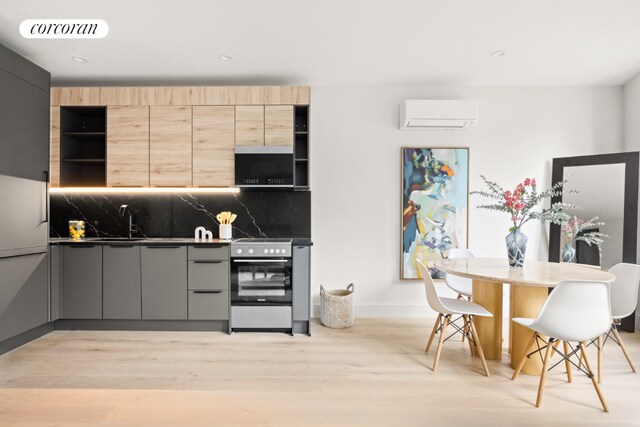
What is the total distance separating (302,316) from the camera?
3.38 m

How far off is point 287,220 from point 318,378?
1942mm

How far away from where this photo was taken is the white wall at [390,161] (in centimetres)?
399

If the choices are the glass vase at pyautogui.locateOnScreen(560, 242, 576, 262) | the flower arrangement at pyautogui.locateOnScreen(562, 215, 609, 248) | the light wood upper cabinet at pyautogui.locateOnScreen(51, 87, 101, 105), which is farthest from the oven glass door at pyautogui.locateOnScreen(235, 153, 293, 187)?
the glass vase at pyautogui.locateOnScreen(560, 242, 576, 262)

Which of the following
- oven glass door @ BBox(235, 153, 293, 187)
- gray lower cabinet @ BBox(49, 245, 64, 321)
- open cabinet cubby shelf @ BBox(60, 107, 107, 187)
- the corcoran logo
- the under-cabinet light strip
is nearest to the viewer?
the corcoran logo

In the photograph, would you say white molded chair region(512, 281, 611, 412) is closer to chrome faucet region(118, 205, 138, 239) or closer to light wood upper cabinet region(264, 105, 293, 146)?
light wood upper cabinet region(264, 105, 293, 146)

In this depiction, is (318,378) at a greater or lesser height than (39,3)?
lesser

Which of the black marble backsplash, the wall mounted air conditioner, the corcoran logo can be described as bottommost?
the black marble backsplash

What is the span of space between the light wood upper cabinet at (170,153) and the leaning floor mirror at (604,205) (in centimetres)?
420

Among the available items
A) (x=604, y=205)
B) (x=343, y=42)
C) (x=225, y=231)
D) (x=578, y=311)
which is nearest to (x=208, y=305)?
(x=225, y=231)

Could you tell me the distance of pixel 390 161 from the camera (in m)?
4.01

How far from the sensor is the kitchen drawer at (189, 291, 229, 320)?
339 centimetres

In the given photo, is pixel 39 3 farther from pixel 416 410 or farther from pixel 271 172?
pixel 416 410

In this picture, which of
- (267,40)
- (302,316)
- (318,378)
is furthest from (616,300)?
(267,40)

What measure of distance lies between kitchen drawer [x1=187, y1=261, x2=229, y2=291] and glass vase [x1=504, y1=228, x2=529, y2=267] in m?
2.62
